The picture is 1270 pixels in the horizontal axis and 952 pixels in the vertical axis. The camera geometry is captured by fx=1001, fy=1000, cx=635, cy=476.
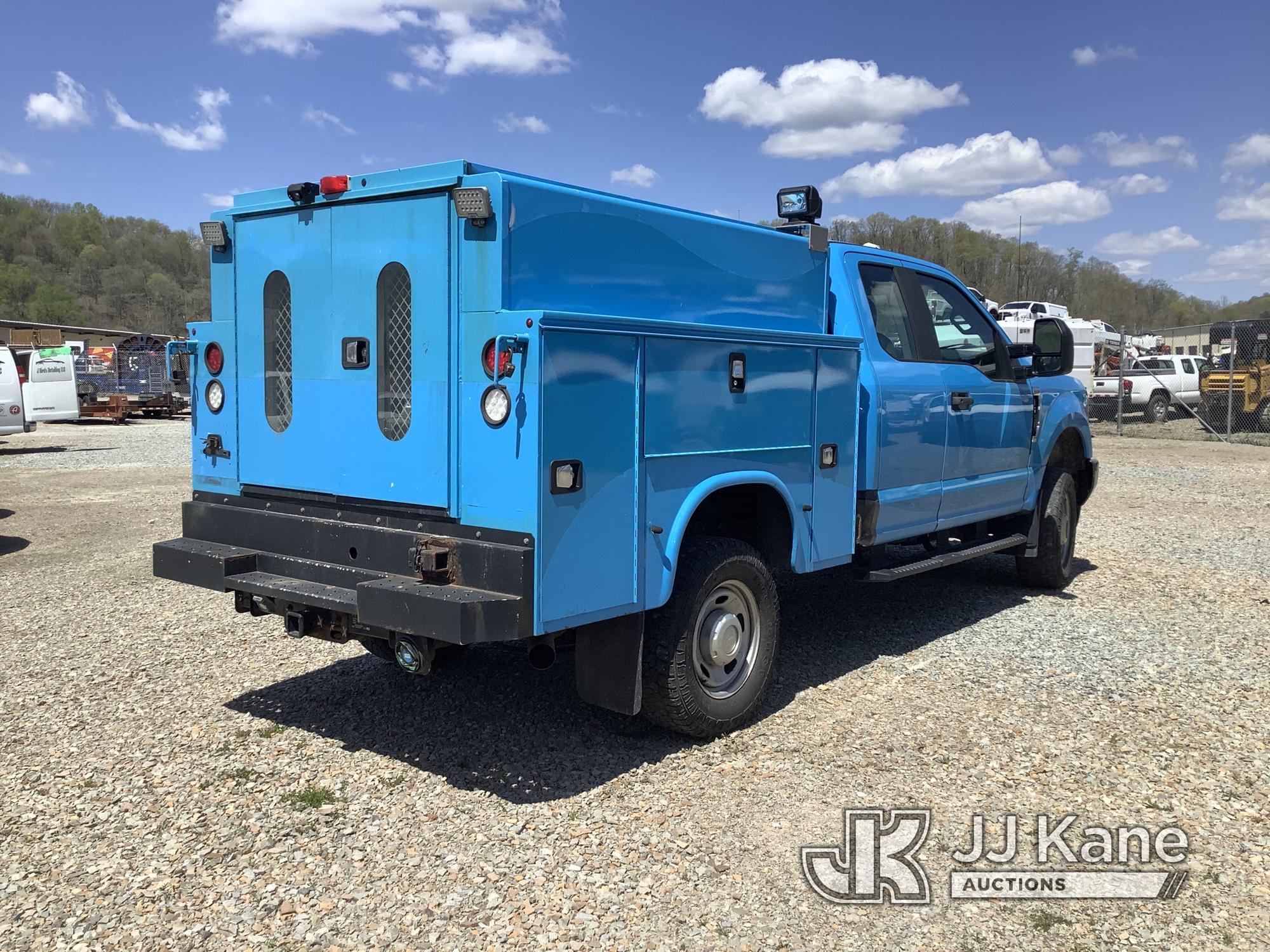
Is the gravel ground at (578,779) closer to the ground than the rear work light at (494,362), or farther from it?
closer to the ground

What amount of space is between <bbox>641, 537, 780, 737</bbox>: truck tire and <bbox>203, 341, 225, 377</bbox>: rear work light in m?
2.39

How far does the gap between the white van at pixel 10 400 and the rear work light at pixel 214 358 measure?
10.4 metres

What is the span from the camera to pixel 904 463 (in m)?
5.79

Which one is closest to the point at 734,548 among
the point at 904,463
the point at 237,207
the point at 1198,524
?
the point at 904,463

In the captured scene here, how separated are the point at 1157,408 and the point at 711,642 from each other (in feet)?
90.6

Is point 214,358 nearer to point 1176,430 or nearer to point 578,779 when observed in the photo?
point 578,779

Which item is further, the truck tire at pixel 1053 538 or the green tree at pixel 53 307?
the green tree at pixel 53 307

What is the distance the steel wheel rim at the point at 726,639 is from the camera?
4539 mm

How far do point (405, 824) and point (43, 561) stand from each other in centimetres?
684

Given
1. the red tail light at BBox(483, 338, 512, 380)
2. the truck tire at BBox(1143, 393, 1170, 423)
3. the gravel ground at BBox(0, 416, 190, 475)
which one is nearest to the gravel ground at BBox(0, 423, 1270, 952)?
the red tail light at BBox(483, 338, 512, 380)

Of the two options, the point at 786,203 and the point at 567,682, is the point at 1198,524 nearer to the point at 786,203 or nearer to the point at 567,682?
the point at 786,203

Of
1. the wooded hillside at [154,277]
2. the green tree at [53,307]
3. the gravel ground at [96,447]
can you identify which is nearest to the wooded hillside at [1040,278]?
the wooded hillside at [154,277]

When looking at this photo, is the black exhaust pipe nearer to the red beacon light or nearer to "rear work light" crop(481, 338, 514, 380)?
"rear work light" crop(481, 338, 514, 380)

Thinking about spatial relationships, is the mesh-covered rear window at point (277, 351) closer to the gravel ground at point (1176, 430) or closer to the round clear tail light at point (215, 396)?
the round clear tail light at point (215, 396)
